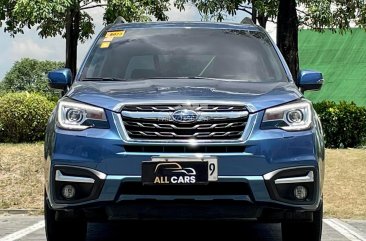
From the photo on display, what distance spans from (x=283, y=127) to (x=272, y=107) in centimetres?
15

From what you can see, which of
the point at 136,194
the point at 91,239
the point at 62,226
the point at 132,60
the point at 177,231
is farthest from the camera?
the point at 177,231

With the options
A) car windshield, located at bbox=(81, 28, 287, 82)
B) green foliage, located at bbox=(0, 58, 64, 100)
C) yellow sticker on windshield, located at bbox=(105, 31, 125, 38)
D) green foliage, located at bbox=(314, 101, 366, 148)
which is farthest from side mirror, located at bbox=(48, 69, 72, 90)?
green foliage, located at bbox=(0, 58, 64, 100)

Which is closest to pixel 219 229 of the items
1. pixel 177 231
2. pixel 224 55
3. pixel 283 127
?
pixel 177 231

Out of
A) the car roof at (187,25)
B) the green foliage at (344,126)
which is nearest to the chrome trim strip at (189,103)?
the car roof at (187,25)

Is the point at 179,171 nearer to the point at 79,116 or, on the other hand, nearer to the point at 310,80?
the point at 79,116

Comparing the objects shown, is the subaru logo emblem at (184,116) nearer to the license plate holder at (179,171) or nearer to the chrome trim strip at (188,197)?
the license plate holder at (179,171)

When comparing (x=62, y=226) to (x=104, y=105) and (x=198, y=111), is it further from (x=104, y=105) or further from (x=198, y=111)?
(x=198, y=111)

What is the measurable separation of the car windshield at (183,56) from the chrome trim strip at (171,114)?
919mm

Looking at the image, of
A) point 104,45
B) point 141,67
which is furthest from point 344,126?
point 141,67

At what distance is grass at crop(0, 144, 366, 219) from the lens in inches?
371

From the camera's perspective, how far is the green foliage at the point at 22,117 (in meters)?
13.1

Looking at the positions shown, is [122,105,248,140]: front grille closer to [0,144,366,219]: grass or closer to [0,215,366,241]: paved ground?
[0,215,366,241]: paved ground

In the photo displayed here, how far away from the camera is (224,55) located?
5875mm

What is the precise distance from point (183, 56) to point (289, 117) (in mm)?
1396
